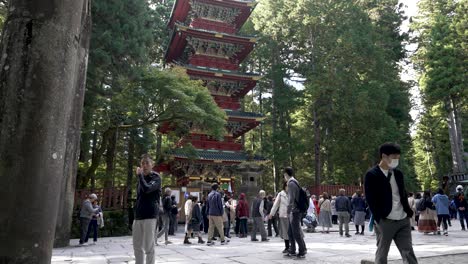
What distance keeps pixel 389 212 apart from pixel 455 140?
24750mm

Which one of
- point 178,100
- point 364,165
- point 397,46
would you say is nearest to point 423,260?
point 178,100

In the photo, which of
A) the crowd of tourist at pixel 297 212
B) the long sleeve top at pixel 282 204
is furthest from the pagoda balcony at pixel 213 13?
the long sleeve top at pixel 282 204

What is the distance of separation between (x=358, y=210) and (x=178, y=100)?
8373 millimetres

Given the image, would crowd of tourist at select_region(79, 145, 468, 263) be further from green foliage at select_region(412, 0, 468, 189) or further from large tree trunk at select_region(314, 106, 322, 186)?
green foliage at select_region(412, 0, 468, 189)

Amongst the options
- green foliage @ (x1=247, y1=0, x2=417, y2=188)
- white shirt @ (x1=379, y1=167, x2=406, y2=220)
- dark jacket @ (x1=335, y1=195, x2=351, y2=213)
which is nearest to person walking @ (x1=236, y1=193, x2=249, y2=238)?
dark jacket @ (x1=335, y1=195, x2=351, y2=213)

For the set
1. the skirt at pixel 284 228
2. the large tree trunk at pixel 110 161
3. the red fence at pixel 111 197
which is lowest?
the skirt at pixel 284 228

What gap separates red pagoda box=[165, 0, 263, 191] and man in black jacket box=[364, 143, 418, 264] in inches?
704

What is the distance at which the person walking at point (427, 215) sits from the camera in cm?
1075

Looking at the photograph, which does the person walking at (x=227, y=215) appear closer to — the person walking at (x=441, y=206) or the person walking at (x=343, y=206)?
the person walking at (x=343, y=206)

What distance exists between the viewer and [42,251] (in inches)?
63.5

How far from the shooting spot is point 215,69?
24141 mm

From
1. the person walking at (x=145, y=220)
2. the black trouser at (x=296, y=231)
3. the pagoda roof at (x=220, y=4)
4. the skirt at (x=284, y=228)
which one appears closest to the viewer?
the person walking at (x=145, y=220)

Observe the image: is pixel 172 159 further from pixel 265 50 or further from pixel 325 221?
pixel 265 50

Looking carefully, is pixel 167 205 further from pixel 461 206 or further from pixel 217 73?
pixel 217 73
